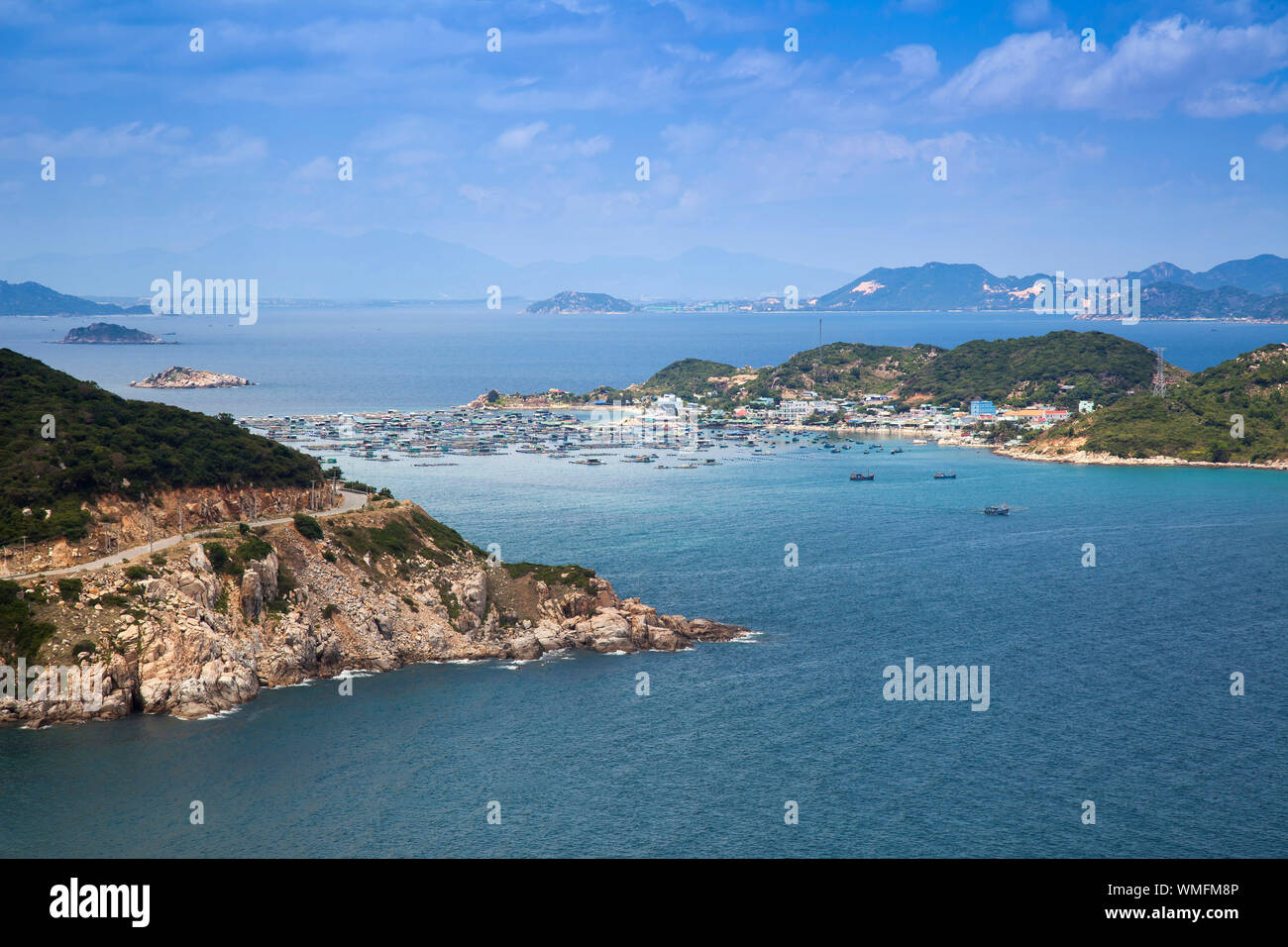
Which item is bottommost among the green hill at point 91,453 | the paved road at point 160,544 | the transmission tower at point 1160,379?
the paved road at point 160,544

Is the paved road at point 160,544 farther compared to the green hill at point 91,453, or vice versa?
the green hill at point 91,453

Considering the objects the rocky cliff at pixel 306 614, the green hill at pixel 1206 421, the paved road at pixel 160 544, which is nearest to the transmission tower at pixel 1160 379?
the green hill at pixel 1206 421

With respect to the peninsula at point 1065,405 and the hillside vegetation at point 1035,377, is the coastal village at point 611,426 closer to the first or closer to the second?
the peninsula at point 1065,405

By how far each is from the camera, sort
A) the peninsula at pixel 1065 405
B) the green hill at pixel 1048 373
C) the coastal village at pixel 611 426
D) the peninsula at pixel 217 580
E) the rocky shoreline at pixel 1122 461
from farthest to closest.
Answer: the green hill at pixel 1048 373
the coastal village at pixel 611 426
the peninsula at pixel 1065 405
the rocky shoreline at pixel 1122 461
the peninsula at pixel 217 580

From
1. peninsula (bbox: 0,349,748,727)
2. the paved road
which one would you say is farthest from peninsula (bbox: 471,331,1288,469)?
the paved road

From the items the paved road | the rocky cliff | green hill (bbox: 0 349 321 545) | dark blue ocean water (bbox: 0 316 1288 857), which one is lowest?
dark blue ocean water (bbox: 0 316 1288 857)

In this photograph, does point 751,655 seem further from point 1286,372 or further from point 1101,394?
point 1101,394

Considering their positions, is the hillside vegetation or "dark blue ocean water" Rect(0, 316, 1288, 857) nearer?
"dark blue ocean water" Rect(0, 316, 1288, 857)

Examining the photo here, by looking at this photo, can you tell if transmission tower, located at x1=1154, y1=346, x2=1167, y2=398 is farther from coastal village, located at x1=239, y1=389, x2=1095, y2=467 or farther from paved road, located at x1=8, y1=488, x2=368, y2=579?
paved road, located at x1=8, y1=488, x2=368, y2=579
